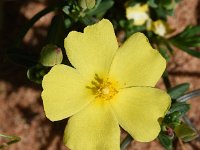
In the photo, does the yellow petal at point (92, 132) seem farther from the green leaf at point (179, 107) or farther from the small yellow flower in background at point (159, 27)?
the small yellow flower in background at point (159, 27)

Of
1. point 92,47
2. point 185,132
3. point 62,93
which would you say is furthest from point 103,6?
point 185,132

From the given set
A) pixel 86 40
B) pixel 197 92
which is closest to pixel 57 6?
pixel 86 40

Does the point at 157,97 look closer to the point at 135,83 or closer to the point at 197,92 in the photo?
the point at 135,83

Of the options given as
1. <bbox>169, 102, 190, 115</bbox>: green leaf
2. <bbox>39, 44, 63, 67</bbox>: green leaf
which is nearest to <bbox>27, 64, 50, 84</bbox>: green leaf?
<bbox>39, 44, 63, 67</bbox>: green leaf

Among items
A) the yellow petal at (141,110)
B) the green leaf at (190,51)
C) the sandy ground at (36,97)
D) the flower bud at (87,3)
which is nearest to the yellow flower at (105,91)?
the yellow petal at (141,110)

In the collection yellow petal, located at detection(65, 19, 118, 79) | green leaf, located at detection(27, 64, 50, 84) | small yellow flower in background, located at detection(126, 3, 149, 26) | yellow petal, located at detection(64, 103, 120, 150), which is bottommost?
small yellow flower in background, located at detection(126, 3, 149, 26)

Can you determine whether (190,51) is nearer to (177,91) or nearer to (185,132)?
(177,91)

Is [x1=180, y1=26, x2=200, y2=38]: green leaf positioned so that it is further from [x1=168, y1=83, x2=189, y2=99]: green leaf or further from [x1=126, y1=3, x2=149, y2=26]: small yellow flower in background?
[x1=168, y1=83, x2=189, y2=99]: green leaf
